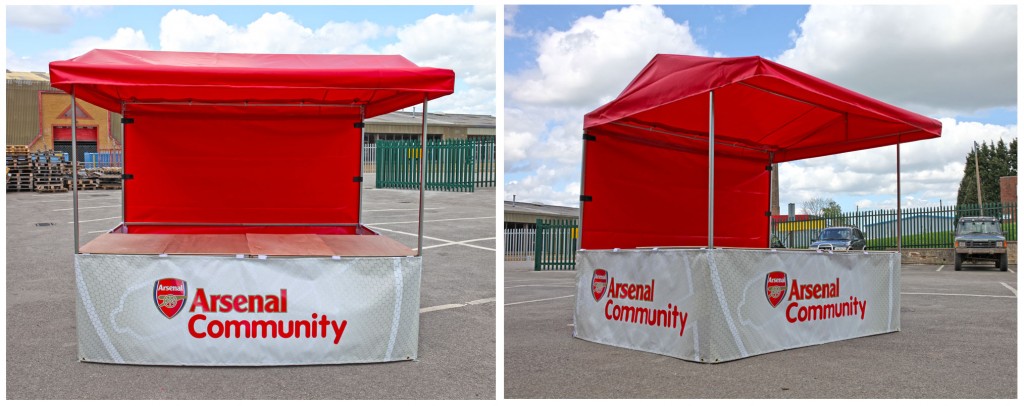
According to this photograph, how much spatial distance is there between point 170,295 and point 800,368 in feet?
15.2

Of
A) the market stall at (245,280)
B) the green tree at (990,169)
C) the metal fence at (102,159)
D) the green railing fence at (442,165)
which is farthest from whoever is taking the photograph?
the green tree at (990,169)

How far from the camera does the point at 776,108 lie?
802 centimetres

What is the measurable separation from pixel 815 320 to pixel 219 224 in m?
6.13

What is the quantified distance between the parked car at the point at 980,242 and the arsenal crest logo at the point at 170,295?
21.7 meters

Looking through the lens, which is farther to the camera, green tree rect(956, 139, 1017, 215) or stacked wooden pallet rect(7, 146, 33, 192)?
green tree rect(956, 139, 1017, 215)

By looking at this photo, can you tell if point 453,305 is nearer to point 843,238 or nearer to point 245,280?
point 245,280

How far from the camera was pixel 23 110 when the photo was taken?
43156mm

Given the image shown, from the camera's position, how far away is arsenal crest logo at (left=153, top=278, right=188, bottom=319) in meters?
5.89

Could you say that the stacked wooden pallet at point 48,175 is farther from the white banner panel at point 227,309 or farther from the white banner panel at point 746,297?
the white banner panel at point 746,297

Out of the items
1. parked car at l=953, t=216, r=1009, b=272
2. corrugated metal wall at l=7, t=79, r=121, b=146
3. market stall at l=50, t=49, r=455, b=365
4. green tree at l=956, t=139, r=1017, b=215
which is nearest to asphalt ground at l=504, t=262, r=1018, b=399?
market stall at l=50, t=49, r=455, b=365

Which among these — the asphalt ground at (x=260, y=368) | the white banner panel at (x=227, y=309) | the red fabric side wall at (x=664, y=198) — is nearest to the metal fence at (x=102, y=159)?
the asphalt ground at (x=260, y=368)

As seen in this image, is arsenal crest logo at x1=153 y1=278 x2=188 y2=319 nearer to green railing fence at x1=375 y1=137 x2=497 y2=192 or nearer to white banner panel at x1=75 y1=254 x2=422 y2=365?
white banner panel at x1=75 y1=254 x2=422 y2=365

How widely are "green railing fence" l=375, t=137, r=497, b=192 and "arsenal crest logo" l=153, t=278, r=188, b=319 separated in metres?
20.7

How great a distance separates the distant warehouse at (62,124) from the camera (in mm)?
41281
